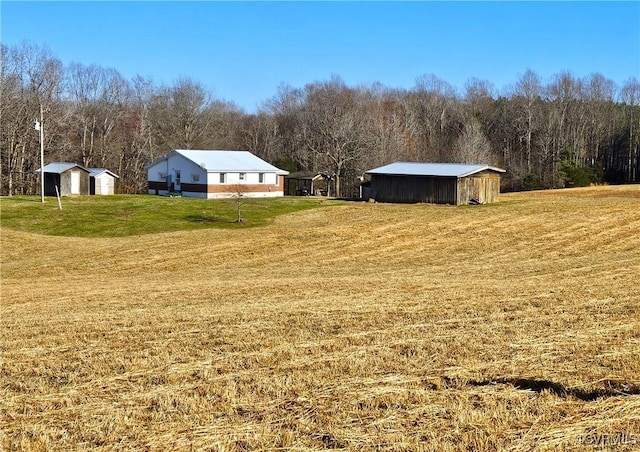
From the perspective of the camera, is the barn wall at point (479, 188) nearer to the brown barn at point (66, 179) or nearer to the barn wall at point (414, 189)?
the barn wall at point (414, 189)

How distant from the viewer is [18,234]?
37.5 metres

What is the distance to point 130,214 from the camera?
45312mm

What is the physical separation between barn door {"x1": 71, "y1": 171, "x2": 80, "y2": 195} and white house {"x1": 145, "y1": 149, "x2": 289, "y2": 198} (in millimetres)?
7127

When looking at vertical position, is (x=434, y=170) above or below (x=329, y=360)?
above

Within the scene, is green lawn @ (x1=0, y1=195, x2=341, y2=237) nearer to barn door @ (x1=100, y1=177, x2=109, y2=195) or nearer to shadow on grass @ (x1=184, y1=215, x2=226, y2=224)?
shadow on grass @ (x1=184, y1=215, x2=226, y2=224)

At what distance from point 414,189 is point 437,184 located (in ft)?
6.77

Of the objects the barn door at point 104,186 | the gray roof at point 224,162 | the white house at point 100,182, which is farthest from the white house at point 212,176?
the barn door at point 104,186

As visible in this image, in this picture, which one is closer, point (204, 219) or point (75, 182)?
point (204, 219)

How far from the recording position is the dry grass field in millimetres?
7098

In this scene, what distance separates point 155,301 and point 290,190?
59240 mm

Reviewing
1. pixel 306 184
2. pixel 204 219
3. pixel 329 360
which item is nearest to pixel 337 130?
pixel 306 184

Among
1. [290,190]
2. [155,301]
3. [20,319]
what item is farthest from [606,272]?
[290,190]

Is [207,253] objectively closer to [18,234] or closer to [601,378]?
[18,234]

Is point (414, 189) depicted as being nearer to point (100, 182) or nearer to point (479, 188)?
point (479, 188)
